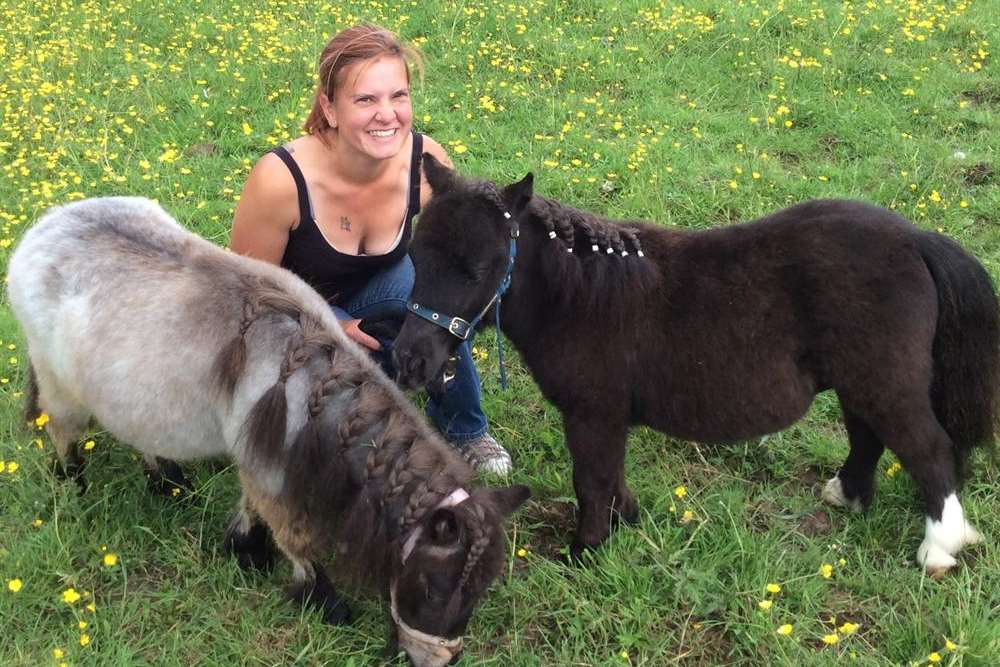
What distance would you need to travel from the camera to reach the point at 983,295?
2.96m

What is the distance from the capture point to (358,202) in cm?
378

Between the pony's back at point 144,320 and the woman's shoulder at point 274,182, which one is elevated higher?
the woman's shoulder at point 274,182

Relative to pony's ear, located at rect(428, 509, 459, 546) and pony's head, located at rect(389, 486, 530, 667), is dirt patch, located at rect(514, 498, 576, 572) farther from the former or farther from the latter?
pony's ear, located at rect(428, 509, 459, 546)

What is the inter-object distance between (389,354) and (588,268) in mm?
1284

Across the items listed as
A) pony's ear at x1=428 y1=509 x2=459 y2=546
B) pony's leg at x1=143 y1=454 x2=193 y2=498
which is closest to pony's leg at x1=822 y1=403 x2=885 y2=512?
pony's ear at x1=428 y1=509 x2=459 y2=546

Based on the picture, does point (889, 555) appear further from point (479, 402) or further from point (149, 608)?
point (149, 608)

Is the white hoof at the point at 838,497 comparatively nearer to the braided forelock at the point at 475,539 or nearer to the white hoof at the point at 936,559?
the white hoof at the point at 936,559

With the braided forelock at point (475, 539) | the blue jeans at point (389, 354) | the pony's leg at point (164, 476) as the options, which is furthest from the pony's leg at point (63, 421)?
the braided forelock at point (475, 539)

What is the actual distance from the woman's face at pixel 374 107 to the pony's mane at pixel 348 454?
98 centimetres

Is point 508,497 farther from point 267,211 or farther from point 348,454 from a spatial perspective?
point 267,211

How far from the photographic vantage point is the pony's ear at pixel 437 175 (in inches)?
117

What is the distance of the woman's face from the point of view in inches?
130

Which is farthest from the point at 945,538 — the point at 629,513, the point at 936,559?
the point at 629,513

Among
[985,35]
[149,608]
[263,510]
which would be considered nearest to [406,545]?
[263,510]
